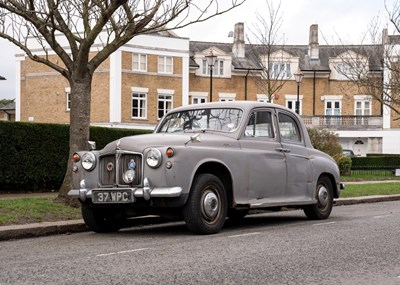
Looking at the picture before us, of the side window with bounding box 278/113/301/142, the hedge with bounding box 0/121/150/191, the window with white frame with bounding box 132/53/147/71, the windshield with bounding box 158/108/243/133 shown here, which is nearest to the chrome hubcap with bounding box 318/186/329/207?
the side window with bounding box 278/113/301/142

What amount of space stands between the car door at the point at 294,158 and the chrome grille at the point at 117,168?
9.65 ft

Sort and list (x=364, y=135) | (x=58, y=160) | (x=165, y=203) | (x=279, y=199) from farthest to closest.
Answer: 1. (x=364, y=135)
2. (x=58, y=160)
3. (x=279, y=199)
4. (x=165, y=203)

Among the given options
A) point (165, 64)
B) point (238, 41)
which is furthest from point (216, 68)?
point (165, 64)

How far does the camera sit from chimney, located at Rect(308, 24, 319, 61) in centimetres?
5802

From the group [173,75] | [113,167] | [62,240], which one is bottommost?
[62,240]

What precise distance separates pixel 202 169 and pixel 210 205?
1.80ft

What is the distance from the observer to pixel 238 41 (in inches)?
2251

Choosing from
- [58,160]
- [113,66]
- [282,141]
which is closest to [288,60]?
[113,66]

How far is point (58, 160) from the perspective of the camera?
18.2m

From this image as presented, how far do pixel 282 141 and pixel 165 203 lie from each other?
9.92ft

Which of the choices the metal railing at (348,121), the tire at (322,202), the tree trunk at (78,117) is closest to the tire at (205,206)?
the tire at (322,202)

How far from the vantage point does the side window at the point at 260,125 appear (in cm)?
1080

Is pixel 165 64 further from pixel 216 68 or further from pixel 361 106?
pixel 361 106

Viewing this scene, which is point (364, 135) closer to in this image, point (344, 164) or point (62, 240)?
point (344, 164)
